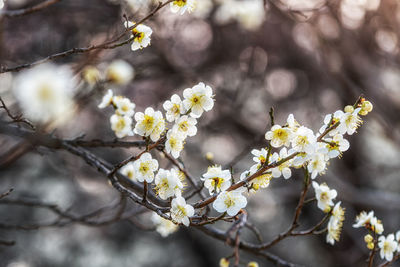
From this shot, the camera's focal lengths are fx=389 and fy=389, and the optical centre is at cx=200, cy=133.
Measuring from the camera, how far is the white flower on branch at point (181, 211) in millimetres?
1132

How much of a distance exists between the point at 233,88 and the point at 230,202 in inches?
148

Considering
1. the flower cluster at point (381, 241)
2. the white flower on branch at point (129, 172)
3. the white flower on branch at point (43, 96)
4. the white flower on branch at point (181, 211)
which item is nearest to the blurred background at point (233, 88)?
the white flower on branch at point (43, 96)

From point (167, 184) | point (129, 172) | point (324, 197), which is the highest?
point (167, 184)

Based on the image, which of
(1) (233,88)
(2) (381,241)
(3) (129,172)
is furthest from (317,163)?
(1) (233,88)

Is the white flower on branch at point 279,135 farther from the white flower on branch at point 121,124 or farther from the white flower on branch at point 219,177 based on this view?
the white flower on branch at point 121,124

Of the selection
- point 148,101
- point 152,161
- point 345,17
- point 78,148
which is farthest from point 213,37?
point 152,161

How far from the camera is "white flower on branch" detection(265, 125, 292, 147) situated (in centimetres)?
120

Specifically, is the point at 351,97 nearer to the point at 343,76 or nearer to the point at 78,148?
the point at 343,76

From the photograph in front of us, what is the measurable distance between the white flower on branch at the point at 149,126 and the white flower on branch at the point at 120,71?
5.30ft

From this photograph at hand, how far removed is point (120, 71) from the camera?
9.59 feet

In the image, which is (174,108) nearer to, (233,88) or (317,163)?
(317,163)

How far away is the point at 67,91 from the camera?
5.89ft

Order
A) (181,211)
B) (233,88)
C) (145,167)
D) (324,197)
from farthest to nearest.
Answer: (233,88) → (324,197) → (145,167) → (181,211)

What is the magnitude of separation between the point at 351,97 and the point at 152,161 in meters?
3.83
